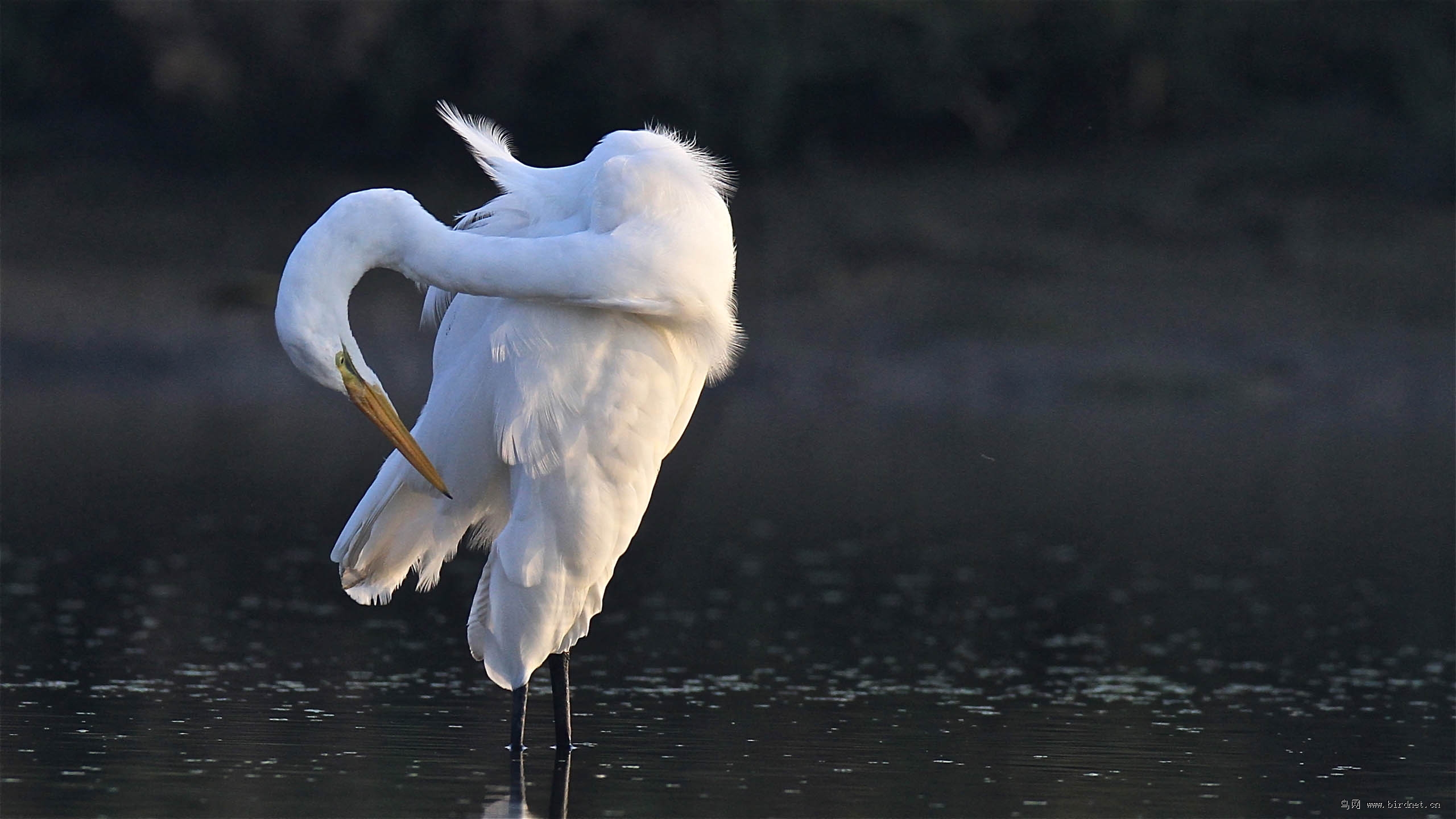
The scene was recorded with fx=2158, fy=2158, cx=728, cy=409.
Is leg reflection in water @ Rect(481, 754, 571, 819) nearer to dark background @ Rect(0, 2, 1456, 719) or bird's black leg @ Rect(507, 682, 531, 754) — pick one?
bird's black leg @ Rect(507, 682, 531, 754)

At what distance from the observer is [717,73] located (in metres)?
29.0

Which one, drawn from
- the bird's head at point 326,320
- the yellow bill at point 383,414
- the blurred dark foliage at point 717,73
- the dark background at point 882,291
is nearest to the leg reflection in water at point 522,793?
the yellow bill at point 383,414

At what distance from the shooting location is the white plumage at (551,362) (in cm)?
662

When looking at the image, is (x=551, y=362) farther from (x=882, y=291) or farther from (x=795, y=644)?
(x=882, y=291)

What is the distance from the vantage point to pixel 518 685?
7.19 meters

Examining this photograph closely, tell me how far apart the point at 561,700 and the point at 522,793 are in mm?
824

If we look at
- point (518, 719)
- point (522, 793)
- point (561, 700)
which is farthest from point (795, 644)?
point (522, 793)

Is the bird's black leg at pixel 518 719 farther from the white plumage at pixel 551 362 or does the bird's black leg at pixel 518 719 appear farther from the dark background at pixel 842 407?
the dark background at pixel 842 407

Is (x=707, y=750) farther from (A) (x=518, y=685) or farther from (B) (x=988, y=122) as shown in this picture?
(B) (x=988, y=122)

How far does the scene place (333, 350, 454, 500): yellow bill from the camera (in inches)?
245

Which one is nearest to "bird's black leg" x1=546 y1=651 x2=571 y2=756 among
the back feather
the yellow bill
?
the yellow bill

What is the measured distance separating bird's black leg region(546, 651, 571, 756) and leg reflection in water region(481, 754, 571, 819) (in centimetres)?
6

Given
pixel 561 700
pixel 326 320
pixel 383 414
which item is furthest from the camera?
pixel 561 700

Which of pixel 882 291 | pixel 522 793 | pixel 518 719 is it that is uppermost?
pixel 882 291
